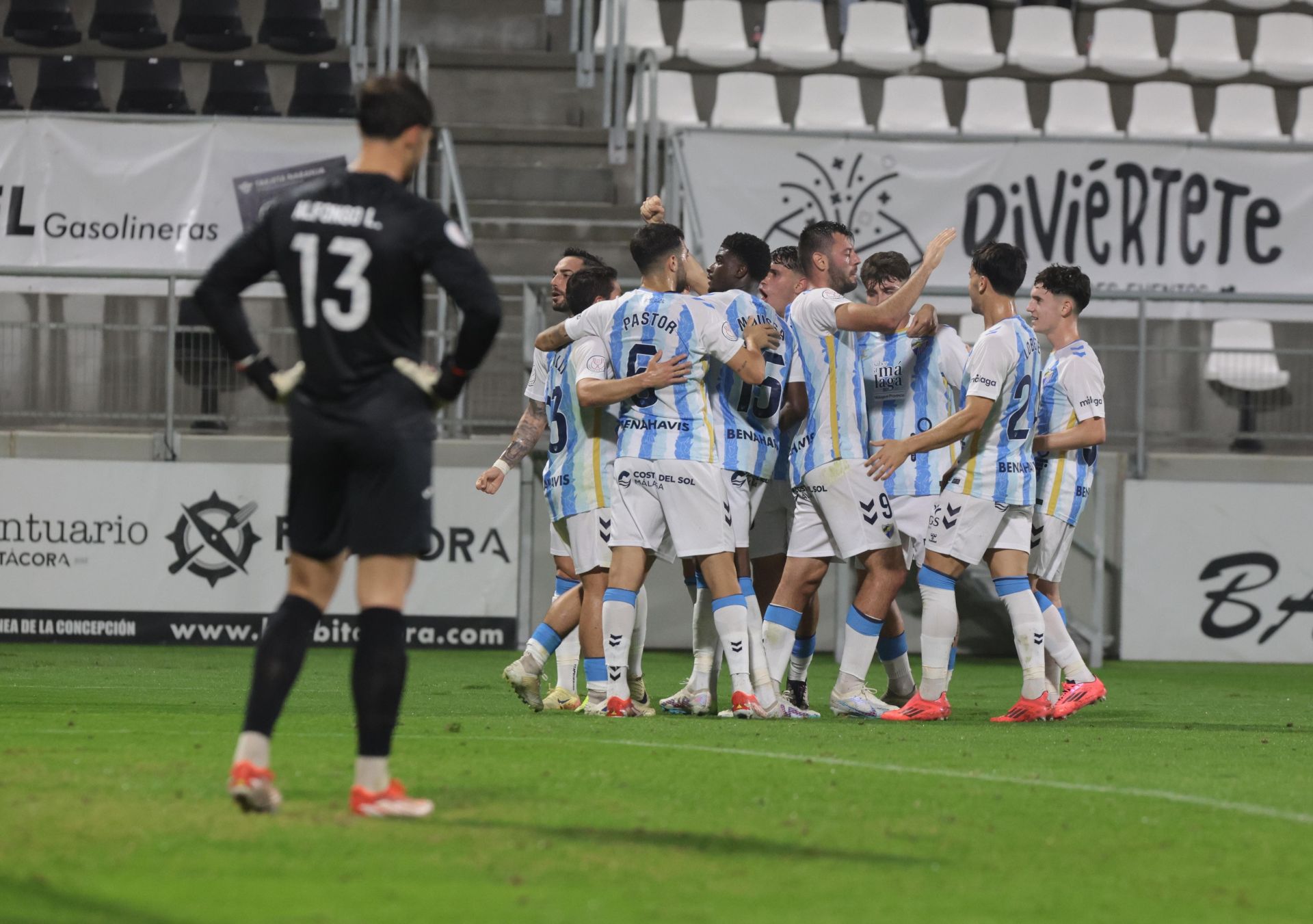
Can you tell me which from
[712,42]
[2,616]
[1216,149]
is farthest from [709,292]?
[712,42]

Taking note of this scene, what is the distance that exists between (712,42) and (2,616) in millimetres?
10676

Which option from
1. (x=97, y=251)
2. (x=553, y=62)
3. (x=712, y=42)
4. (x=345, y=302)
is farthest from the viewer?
(x=712, y=42)

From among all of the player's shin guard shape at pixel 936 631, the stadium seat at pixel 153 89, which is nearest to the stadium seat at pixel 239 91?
the stadium seat at pixel 153 89

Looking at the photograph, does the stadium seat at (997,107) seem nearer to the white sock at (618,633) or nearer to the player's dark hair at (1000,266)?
the player's dark hair at (1000,266)

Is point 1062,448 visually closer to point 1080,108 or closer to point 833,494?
point 833,494

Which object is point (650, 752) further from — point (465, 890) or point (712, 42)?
point (712, 42)

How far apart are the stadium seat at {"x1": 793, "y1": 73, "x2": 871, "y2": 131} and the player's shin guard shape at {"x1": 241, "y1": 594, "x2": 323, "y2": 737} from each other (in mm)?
14466

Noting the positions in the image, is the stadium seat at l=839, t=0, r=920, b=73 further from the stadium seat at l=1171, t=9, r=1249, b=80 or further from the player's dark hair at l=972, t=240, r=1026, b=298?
the player's dark hair at l=972, t=240, r=1026, b=298

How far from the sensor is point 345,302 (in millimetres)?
4695

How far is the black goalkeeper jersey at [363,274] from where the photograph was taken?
4.68 metres

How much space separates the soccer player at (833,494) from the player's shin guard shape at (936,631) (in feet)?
0.56

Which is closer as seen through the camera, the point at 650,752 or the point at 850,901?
the point at 850,901

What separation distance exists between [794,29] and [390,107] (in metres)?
15.9

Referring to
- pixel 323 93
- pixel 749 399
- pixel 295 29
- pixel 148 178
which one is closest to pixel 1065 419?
pixel 749 399
